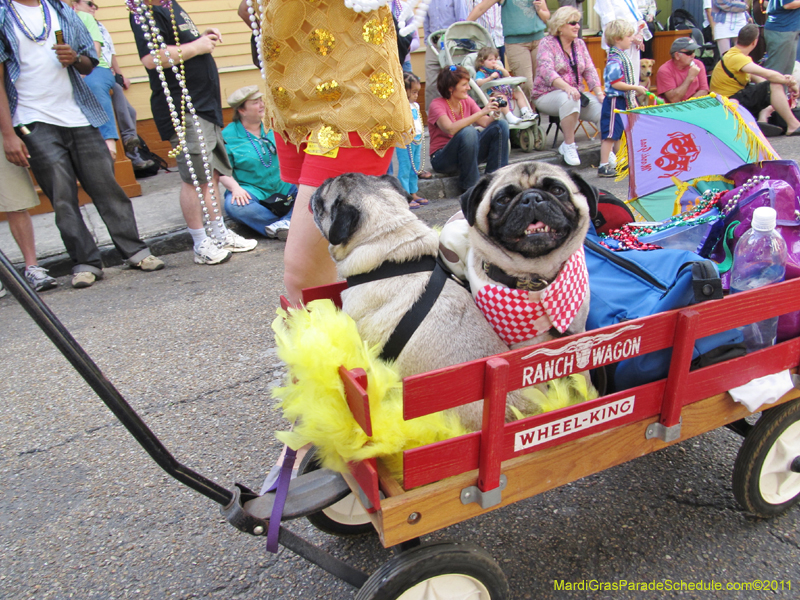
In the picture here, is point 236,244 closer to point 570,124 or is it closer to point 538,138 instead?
point 570,124

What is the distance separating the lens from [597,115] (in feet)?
27.2

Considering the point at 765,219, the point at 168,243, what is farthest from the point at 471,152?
the point at 765,219

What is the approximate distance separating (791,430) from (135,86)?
8.90 meters

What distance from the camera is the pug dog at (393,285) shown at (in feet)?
5.72

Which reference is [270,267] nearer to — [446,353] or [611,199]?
[611,199]

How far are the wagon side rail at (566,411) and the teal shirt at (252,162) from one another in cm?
494

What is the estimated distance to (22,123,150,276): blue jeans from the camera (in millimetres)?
4613

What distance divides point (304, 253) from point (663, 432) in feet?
4.94

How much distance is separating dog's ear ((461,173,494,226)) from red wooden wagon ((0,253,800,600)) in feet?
1.80

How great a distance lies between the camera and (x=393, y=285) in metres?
1.84

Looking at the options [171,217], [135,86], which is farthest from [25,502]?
[135,86]

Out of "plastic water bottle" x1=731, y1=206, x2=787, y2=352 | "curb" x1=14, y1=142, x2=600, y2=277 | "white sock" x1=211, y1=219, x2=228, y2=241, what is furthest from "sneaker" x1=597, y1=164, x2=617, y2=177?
"plastic water bottle" x1=731, y1=206, x2=787, y2=352

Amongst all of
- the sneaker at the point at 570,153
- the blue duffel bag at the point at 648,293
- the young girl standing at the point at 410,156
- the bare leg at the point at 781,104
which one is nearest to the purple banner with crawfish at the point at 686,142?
the blue duffel bag at the point at 648,293

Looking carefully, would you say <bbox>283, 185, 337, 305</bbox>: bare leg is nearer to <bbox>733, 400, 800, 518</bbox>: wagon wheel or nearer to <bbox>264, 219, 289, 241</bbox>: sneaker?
<bbox>733, 400, 800, 518</bbox>: wagon wheel
